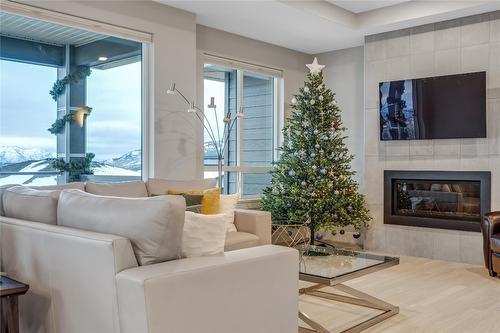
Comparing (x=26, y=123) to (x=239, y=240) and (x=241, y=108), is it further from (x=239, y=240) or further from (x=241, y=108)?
(x=241, y=108)

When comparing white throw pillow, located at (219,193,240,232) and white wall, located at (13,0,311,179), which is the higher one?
white wall, located at (13,0,311,179)

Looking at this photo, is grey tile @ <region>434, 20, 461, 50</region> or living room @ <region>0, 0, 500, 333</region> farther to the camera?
grey tile @ <region>434, 20, 461, 50</region>

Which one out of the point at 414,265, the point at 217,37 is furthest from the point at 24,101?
the point at 414,265

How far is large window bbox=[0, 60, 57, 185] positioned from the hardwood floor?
8.47ft

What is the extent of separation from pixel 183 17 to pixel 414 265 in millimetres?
3704

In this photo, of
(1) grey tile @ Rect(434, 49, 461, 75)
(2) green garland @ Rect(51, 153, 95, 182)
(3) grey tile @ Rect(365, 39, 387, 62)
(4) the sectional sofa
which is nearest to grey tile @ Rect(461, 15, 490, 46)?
(1) grey tile @ Rect(434, 49, 461, 75)

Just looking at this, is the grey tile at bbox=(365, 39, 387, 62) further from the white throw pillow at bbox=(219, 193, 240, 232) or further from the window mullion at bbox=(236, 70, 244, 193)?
the white throw pillow at bbox=(219, 193, 240, 232)

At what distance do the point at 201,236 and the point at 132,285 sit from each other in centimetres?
49

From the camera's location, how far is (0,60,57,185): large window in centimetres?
398

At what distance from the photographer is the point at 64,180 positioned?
14.4ft

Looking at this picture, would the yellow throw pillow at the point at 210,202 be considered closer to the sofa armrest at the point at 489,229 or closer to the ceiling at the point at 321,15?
the ceiling at the point at 321,15

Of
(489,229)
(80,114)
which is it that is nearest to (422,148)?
(489,229)

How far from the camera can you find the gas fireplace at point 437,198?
5273mm

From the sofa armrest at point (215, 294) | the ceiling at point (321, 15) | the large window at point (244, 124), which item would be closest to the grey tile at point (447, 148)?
the ceiling at point (321, 15)
